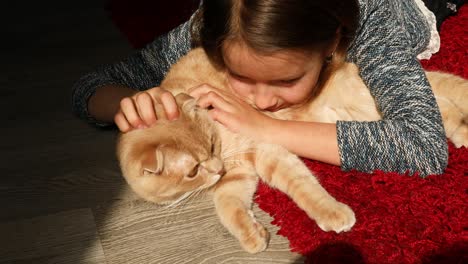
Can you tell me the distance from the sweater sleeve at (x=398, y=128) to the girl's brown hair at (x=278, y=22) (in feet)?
0.63

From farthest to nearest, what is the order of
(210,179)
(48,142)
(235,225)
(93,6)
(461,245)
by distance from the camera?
(93,6)
(48,142)
(210,179)
(235,225)
(461,245)

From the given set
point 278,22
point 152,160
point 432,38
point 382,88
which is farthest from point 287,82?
point 432,38

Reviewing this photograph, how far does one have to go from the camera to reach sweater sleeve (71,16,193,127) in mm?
1591

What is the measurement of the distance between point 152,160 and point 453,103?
2.98ft

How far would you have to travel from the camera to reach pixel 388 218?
1.16 metres

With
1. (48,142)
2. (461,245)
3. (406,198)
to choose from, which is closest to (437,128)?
(406,198)

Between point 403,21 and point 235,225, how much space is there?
90 centimetres

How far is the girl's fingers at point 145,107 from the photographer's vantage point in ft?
4.11

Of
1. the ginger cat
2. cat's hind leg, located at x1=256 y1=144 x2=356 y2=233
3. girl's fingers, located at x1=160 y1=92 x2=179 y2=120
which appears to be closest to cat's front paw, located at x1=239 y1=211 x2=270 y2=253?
the ginger cat

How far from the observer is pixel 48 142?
1.61 m

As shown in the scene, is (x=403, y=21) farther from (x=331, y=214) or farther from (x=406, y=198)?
(x=331, y=214)

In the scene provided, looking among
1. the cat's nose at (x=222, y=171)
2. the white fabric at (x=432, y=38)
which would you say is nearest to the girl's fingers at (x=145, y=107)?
the cat's nose at (x=222, y=171)

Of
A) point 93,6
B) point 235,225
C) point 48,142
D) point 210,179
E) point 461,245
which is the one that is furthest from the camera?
point 93,6

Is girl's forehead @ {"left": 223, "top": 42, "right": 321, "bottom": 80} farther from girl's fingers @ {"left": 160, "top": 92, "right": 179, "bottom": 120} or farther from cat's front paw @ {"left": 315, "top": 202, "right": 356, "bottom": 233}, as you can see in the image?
cat's front paw @ {"left": 315, "top": 202, "right": 356, "bottom": 233}
